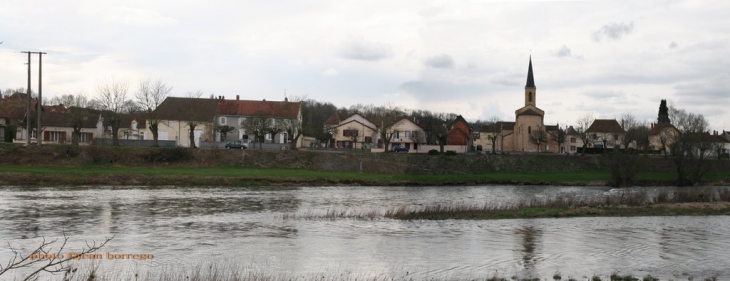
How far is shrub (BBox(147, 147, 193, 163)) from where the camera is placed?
7188cm

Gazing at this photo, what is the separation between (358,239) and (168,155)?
49.9 m

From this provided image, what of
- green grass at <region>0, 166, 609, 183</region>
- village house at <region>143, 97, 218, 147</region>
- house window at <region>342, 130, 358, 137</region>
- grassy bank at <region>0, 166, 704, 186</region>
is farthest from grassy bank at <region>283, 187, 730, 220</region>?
house window at <region>342, 130, 358, 137</region>

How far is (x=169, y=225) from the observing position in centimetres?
3061

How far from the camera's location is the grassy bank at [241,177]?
188ft

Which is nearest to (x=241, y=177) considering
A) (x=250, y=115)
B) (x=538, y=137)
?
(x=250, y=115)

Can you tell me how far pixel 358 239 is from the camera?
89.6 ft

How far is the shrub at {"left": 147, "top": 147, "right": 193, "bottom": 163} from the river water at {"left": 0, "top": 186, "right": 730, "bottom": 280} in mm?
29098

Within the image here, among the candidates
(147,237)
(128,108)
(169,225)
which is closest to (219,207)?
(169,225)

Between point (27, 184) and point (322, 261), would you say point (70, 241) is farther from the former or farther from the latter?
point (27, 184)

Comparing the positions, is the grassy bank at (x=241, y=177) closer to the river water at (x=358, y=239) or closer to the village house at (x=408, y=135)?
the river water at (x=358, y=239)

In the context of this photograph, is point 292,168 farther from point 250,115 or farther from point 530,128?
point 530,128

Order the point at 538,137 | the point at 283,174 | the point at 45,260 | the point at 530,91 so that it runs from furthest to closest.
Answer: the point at 530,91 < the point at 538,137 < the point at 283,174 < the point at 45,260

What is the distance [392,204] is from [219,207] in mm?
11399

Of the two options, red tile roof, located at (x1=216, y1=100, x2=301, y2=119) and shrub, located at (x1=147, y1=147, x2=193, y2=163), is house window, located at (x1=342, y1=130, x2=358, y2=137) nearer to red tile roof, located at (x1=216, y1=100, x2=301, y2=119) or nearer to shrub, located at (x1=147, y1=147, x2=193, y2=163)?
red tile roof, located at (x1=216, y1=100, x2=301, y2=119)
